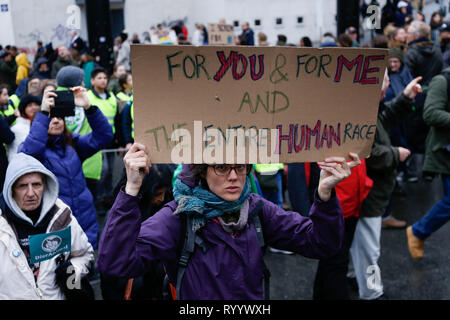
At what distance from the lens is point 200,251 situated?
7.27ft

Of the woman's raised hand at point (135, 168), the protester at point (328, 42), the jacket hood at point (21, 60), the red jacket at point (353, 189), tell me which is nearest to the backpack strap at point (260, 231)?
the woman's raised hand at point (135, 168)

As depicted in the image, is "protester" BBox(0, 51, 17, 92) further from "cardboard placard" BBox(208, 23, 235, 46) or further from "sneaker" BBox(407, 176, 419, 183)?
"sneaker" BBox(407, 176, 419, 183)

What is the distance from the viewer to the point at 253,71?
2.10 metres

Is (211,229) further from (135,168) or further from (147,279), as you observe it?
(147,279)

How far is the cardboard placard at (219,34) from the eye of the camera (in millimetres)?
10266

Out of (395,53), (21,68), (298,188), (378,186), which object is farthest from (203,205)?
(21,68)

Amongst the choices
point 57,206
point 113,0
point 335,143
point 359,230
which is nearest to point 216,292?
point 335,143

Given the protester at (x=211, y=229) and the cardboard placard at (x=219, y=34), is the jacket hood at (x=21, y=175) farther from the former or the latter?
the cardboard placard at (x=219, y=34)

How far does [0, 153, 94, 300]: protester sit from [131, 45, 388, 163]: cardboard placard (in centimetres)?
116

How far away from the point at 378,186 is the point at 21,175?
2702 millimetres

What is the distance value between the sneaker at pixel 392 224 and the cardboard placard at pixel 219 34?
17.8 ft

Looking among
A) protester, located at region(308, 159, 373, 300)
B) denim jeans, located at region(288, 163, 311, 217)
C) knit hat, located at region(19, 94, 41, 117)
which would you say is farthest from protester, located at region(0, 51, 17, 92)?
protester, located at region(308, 159, 373, 300)

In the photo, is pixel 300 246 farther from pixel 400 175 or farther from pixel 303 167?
pixel 400 175

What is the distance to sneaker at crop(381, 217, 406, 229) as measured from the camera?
613cm
